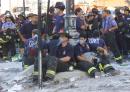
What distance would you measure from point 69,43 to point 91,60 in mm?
672

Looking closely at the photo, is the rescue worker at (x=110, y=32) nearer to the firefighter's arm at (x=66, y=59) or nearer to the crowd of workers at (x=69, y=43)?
the crowd of workers at (x=69, y=43)

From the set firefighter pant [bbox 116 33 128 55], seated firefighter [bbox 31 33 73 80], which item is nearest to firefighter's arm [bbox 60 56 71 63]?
seated firefighter [bbox 31 33 73 80]

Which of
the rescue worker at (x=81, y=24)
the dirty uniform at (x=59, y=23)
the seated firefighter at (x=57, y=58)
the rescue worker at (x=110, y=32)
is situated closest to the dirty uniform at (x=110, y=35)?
the rescue worker at (x=110, y=32)

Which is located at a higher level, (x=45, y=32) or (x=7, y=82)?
(x=45, y=32)

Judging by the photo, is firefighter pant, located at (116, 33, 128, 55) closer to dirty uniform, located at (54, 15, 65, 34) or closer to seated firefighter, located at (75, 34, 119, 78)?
dirty uniform, located at (54, 15, 65, 34)

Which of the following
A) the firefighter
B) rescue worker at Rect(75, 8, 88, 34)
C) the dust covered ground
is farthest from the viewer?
the firefighter

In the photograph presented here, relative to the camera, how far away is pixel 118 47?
16.8 meters

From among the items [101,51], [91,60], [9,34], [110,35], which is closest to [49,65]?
[91,60]

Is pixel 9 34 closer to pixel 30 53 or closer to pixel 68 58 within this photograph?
pixel 30 53

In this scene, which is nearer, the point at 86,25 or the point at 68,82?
the point at 68,82

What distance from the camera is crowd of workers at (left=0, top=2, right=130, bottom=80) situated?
12.3 meters

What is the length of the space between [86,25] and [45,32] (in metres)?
2.45

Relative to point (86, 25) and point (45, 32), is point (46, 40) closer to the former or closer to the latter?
point (45, 32)

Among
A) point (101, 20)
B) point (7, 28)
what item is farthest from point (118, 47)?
point (7, 28)
